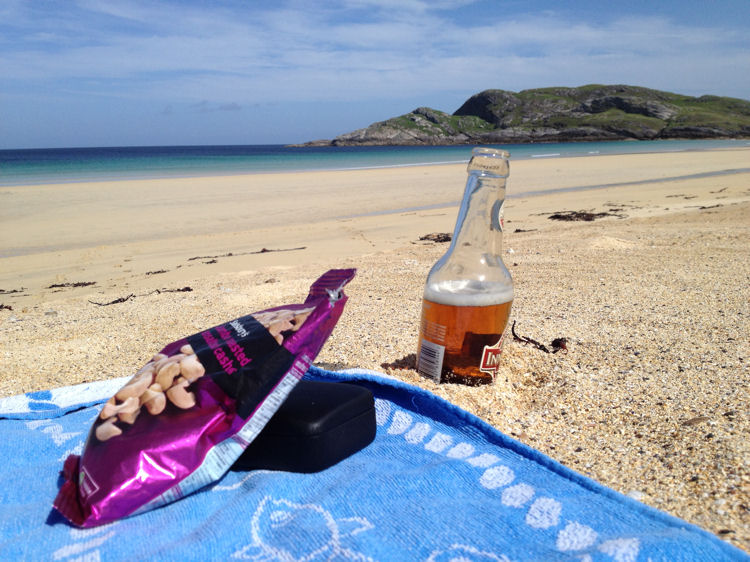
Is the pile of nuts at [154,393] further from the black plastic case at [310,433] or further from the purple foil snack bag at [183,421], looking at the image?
the black plastic case at [310,433]

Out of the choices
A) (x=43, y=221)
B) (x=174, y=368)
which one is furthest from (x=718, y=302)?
(x=43, y=221)

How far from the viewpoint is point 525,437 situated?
4.90 feet

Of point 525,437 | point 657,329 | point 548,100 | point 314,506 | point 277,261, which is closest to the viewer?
point 314,506

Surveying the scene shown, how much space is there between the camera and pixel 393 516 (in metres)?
1.12

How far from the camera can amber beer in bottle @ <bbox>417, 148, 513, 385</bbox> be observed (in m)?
1.52

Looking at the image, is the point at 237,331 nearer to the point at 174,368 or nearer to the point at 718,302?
the point at 174,368

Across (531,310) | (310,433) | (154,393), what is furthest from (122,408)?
(531,310)

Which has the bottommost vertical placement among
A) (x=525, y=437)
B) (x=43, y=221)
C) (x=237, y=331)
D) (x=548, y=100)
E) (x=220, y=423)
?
(x=43, y=221)

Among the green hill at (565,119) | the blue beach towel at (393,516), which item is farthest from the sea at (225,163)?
the green hill at (565,119)

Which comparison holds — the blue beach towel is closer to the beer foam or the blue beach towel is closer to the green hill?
the beer foam

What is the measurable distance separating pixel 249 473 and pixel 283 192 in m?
12.0

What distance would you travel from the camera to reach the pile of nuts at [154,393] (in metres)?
1.18

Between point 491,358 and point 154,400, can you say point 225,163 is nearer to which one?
point 491,358

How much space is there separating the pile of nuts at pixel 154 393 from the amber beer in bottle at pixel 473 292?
0.71 meters
